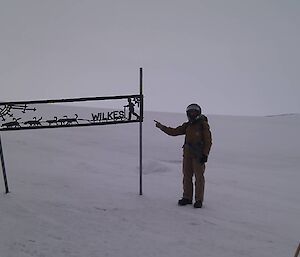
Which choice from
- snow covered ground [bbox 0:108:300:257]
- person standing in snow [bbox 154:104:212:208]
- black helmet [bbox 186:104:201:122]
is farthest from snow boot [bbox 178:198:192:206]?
black helmet [bbox 186:104:201:122]

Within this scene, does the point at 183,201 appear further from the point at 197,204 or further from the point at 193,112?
the point at 193,112

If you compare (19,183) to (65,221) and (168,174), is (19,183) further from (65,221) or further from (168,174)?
(168,174)

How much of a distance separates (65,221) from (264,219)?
10.9ft

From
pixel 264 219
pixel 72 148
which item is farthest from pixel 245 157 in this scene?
pixel 264 219

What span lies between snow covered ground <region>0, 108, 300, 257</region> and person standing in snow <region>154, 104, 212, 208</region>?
325 millimetres

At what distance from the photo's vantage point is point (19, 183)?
325 inches

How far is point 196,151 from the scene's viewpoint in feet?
22.9

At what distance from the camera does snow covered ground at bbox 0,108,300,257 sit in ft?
16.7

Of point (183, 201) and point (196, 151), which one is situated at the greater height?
point (196, 151)

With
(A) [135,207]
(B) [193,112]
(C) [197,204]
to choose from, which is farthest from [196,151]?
(A) [135,207]

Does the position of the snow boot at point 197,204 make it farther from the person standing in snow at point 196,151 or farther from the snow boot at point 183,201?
the snow boot at point 183,201

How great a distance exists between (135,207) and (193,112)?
201 cm

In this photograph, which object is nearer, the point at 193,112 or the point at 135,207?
the point at 135,207

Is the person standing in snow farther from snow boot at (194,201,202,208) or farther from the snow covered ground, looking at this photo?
the snow covered ground
